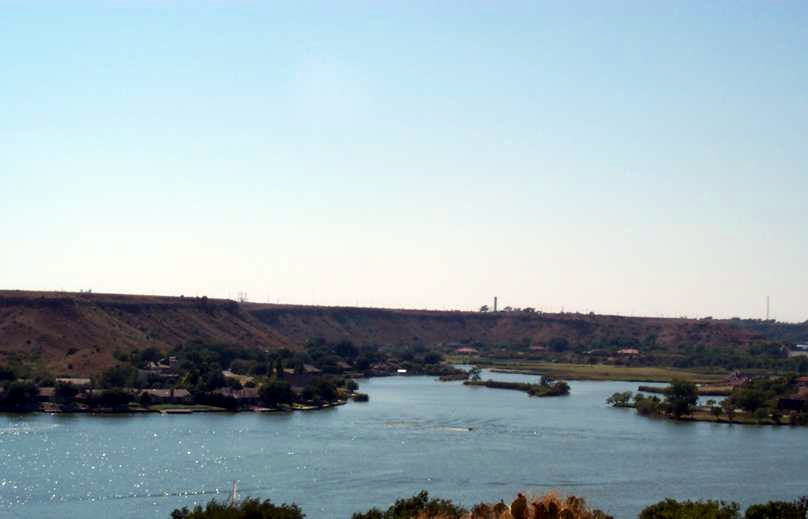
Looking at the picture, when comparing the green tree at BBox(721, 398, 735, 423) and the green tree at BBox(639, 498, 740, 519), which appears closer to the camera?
the green tree at BBox(639, 498, 740, 519)

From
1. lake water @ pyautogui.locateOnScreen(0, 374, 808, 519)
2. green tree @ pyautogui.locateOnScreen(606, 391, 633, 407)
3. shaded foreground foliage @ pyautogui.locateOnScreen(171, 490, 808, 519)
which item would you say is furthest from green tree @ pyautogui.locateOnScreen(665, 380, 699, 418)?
shaded foreground foliage @ pyautogui.locateOnScreen(171, 490, 808, 519)

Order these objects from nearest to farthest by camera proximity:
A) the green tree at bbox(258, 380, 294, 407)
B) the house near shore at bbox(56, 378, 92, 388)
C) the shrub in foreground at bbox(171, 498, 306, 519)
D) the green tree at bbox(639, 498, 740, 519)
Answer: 1. the shrub in foreground at bbox(171, 498, 306, 519)
2. the green tree at bbox(639, 498, 740, 519)
3. the house near shore at bbox(56, 378, 92, 388)
4. the green tree at bbox(258, 380, 294, 407)

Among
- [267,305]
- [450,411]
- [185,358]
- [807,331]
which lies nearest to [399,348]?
[267,305]

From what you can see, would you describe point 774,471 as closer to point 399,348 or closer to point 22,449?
point 22,449

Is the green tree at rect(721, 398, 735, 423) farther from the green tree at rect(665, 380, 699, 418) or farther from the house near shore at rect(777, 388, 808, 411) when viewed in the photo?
the house near shore at rect(777, 388, 808, 411)

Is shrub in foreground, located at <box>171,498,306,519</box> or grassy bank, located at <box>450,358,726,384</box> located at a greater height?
grassy bank, located at <box>450,358,726,384</box>

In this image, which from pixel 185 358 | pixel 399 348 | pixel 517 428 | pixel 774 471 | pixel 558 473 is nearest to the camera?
pixel 558 473

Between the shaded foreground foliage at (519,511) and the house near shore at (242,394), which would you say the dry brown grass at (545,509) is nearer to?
the shaded foreground foliage at (519,511)
